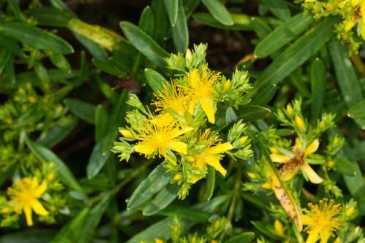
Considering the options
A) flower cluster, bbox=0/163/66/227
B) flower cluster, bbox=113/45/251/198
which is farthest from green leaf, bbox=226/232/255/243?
flower cluster, bbox=0/163/66/227

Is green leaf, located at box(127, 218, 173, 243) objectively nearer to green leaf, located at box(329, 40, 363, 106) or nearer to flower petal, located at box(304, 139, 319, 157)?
flower petal, located at box(304, 139, 319, 157)

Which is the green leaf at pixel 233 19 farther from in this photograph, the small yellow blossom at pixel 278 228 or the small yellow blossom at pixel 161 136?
the small yellow blossom at pixel 278 228

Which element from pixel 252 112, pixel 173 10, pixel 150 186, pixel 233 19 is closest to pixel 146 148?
pixel 150 186

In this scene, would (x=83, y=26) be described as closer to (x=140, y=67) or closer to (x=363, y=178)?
(x=140, y=67)

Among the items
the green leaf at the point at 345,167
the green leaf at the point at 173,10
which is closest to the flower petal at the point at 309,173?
the green leaf at the point at 345,167

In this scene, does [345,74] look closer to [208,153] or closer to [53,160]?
[208,153]

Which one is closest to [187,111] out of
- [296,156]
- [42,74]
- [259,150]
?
[259,150]
